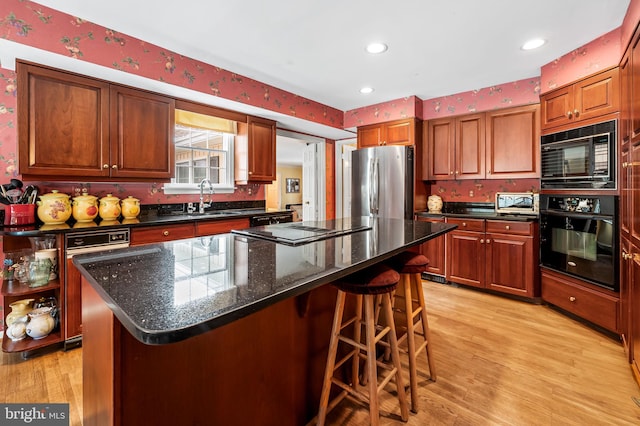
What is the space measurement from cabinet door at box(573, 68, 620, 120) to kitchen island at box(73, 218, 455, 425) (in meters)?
2.23

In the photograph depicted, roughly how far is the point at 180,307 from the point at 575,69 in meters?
3.52

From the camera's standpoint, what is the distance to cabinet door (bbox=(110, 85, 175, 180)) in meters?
2.52

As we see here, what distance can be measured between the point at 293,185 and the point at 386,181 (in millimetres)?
8334

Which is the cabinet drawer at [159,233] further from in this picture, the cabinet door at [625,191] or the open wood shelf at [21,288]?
the cabinet door at [625,191]

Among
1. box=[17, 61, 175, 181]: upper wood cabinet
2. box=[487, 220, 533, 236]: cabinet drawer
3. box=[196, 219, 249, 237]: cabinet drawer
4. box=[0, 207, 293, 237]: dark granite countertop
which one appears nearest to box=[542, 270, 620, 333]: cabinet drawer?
box=[487, 220, 533, 236]: cabinet drawer

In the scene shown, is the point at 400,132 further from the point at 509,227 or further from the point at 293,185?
the point at 293,185

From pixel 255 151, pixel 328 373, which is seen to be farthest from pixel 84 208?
pixel 328 373

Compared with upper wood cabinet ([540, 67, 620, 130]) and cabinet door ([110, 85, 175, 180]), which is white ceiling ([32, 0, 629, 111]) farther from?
cabinet door ([110, 85, 175, 180])

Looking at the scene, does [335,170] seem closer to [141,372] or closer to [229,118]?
[229,118]

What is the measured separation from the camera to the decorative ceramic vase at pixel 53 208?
2.23m

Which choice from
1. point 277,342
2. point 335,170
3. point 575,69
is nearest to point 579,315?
point 575,69

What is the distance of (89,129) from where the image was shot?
7.78 ft

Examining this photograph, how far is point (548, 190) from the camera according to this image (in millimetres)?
2830

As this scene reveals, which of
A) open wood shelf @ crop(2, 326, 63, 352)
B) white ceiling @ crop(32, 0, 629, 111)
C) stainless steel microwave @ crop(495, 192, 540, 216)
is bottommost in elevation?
open wood shelf @ crop(2, 326, 63, 352)
